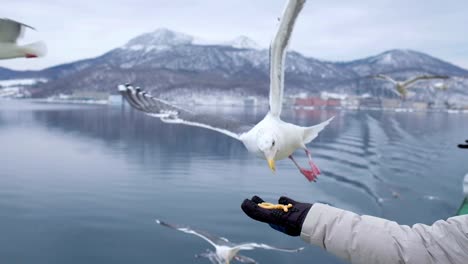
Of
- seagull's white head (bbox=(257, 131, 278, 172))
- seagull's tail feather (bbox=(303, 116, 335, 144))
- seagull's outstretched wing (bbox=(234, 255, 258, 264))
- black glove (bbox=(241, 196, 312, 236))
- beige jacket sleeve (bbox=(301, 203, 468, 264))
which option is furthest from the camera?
seagull's outstretched wing (bbox=(234, 255, 258, 264))

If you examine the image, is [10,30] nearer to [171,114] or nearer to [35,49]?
[35,49]

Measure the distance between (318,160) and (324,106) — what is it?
5086 centimetres

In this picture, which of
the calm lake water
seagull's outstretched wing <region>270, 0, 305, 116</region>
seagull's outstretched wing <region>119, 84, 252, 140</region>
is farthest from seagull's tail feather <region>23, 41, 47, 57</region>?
the calm lake water

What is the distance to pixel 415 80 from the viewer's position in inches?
401

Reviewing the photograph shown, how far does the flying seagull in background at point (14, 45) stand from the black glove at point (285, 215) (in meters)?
2.24

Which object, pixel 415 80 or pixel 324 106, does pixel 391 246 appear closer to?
pixel 415 80

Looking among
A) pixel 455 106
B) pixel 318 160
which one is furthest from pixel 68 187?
pixel 455 106

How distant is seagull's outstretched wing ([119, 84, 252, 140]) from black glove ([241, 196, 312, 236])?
2.50 m

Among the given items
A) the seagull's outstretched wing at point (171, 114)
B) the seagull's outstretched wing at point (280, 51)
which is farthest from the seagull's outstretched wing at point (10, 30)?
the seagull's outstretched wing at point (280, 51)

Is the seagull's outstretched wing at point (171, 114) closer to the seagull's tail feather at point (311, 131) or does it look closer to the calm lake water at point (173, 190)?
the seagull's tail feather at point (311, 131)

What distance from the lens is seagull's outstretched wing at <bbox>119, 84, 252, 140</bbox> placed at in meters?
4.28

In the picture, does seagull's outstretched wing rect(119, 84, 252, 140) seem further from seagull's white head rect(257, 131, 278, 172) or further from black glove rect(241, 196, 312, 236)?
black glove rect(241, 196, 312, 236)

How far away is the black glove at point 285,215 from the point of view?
1403 mm

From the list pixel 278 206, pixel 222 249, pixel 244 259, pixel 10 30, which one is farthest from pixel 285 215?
pixel 244 259
